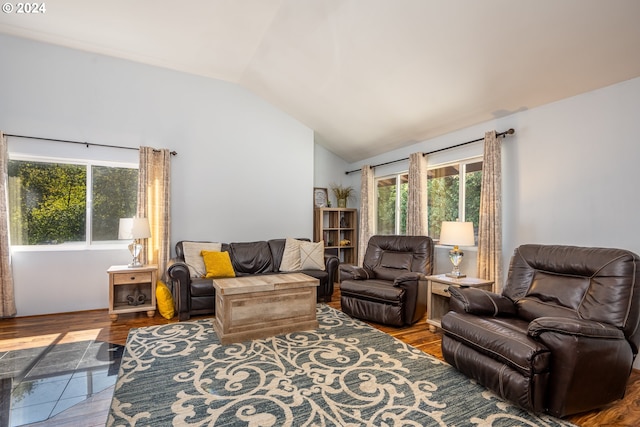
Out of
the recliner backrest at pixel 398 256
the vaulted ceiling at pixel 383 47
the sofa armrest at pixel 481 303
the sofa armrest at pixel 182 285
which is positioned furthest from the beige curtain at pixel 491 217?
the sofa armrest at pixel 182 285

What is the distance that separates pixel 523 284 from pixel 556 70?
1.99m

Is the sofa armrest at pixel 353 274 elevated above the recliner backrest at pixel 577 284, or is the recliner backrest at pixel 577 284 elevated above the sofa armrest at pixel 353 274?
the recliner backrest at pixel 577 284

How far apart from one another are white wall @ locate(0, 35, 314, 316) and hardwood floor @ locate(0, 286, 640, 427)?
365 millimetres

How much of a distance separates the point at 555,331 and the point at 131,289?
4.60 m

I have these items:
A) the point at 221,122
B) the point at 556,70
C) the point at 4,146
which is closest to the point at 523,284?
the point at 556,70

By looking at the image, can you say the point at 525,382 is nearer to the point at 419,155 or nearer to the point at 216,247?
the point at 419,155

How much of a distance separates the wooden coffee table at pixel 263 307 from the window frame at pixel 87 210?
2.11 m

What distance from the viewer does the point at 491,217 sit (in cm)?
359

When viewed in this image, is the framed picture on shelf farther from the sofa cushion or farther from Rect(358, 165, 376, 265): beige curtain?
the sofa cushion

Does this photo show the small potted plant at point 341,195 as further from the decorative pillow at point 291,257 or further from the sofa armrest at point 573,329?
the sofa armrest at point 573,329

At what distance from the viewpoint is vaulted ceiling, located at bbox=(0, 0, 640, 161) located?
2.50 m

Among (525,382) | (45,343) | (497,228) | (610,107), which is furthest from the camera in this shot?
(497,228)

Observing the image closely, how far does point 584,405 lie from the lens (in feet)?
6.30

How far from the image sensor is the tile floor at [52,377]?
6.61ft
